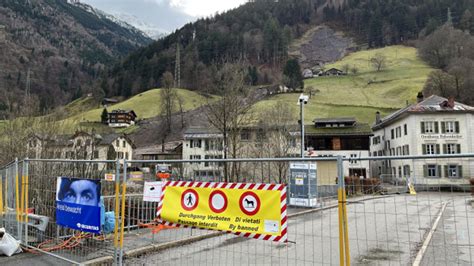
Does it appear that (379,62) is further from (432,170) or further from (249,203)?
(249,203)

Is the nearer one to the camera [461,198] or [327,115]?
[461,198]

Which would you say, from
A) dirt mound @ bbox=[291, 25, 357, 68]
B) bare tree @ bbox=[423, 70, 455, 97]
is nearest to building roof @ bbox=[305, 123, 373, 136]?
bare tree @ bbox=[423, 70, 455, 97]

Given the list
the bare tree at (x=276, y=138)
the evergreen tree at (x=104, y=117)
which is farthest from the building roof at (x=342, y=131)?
the evergreen tree at (x=104, y=117)

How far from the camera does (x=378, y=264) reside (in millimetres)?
8258

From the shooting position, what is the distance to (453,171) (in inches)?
181

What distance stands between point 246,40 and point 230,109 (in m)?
150

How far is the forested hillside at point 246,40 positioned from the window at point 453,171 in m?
133

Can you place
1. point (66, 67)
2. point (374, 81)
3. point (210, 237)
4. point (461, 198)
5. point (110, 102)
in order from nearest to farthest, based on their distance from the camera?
1. point (461, 198)
2. point (210, 237)
3. point (374, 81)
4. point (110, 102)
5. point (66, 67)

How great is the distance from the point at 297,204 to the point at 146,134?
289 feet

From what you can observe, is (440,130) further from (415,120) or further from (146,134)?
(146,134)

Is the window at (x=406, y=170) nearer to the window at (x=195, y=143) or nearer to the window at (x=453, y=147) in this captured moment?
the window at (x=453, y=147)

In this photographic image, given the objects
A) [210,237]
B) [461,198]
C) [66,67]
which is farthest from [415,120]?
[66,67]

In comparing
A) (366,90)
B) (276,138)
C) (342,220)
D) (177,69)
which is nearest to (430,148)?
(276,138)

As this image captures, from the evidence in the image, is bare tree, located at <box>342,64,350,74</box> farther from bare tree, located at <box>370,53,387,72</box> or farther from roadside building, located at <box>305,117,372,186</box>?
roadside building, located at <box>305,117,372,186</box>
